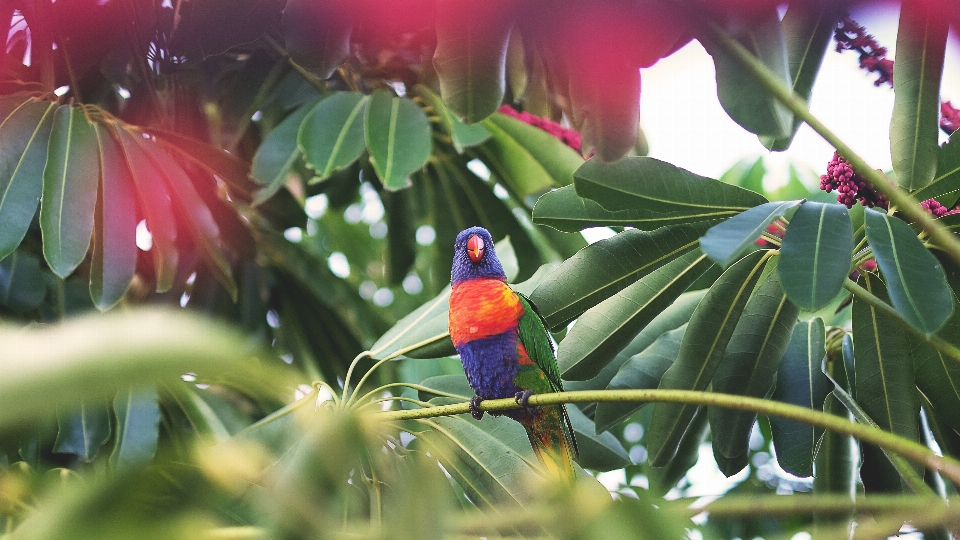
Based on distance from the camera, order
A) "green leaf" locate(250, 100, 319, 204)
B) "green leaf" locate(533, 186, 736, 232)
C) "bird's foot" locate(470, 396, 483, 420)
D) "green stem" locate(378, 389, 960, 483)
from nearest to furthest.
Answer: "green stem" locate(378, 389, 960, 483)
"green leaf" locate(533, 186, 736, 232)
"bird's foot" locate(470, 396, 483, 420)
"green leaf" locate(250, 100, 319, 204)

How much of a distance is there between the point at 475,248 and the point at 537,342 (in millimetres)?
365

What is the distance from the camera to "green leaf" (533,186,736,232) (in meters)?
1.35

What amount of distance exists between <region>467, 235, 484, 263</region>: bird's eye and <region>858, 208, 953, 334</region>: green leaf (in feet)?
3.89

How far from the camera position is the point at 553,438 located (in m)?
1.96

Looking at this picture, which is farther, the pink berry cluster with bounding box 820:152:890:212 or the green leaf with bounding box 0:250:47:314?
the green leaf with bounding box 0:250:47:314

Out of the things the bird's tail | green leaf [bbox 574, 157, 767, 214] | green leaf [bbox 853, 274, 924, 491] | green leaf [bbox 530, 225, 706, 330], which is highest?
green leaf [bbox 574, 157, 767, 214]

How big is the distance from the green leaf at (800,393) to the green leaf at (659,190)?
59cm

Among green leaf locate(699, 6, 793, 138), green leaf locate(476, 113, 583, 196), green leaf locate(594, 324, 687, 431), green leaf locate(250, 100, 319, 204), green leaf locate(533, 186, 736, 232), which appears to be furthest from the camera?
green leaf locate(476, 113, 583, 196)

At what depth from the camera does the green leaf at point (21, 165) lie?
1.73 meters

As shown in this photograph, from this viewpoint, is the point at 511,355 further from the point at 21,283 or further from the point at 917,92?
the point at 21,283

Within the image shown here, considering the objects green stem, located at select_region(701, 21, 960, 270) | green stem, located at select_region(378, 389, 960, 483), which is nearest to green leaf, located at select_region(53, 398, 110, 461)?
green stem, located at select_region(378, 389, 960, 483)

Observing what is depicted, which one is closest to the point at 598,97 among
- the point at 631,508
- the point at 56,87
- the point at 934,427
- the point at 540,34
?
the point at 540,34

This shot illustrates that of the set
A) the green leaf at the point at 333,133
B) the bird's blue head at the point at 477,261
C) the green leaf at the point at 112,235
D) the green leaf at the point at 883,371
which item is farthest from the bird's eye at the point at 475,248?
the green leaf at the point at 883,371

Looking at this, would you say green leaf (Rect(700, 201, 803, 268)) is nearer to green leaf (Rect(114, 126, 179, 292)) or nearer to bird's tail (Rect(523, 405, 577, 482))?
bird's tail (Rect(523, 405, 577, 482))
